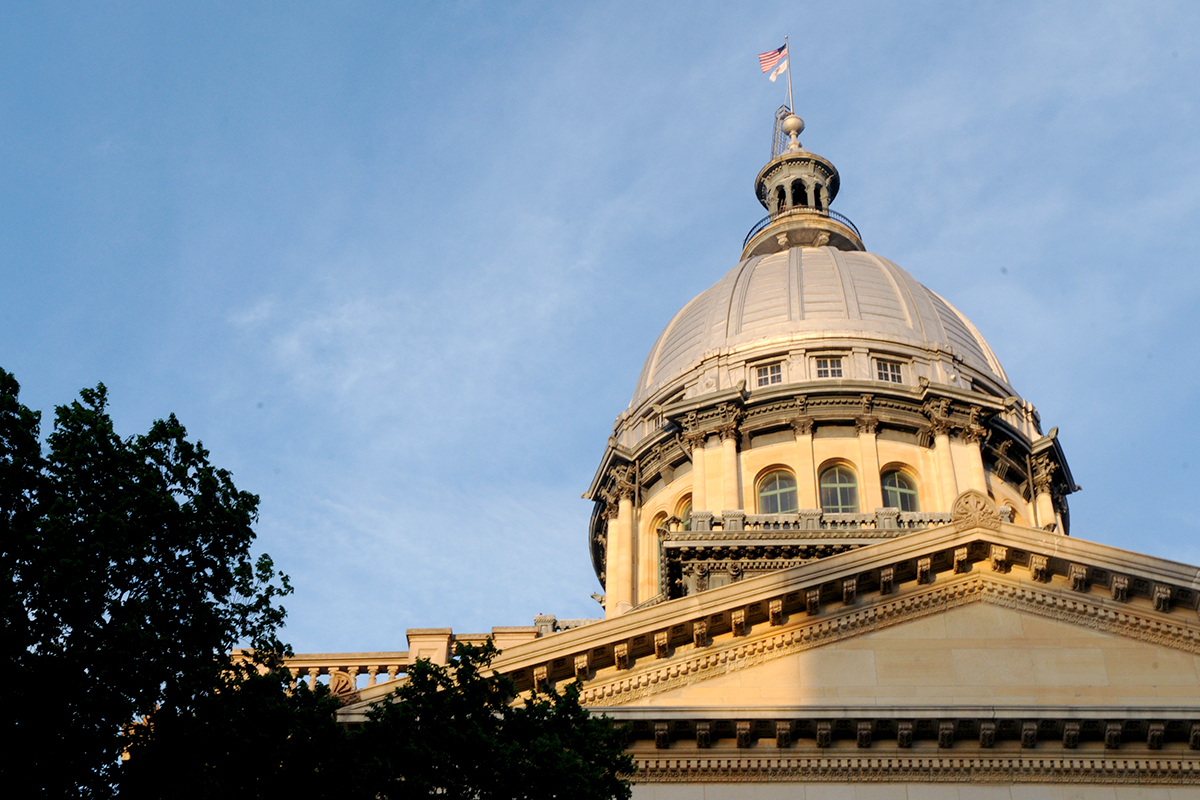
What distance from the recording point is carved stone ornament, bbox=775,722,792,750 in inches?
920

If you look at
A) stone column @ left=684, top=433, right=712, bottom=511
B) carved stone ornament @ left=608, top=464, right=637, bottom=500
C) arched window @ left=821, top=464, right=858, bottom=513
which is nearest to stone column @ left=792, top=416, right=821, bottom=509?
arched window @ left=821, top=464, right=858, bottom=513

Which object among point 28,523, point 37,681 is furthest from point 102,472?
point 37,681

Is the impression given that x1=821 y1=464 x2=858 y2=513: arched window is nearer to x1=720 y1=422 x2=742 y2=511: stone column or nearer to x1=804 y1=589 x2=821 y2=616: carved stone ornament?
x1=720 y1=422 x2=742 y2=511: stone column

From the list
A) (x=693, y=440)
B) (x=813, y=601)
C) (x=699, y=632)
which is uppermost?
(x=693, y=440)

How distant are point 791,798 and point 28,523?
479 inches

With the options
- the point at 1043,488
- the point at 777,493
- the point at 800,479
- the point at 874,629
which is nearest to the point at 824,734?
the point at 874,629

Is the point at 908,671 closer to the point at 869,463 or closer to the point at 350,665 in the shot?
the point at 350,665

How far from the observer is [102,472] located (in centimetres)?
1908

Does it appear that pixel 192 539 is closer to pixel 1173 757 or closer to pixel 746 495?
pixel 1173 757

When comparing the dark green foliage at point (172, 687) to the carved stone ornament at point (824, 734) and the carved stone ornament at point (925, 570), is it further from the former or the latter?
the carved stone ornament at point (925, 570)

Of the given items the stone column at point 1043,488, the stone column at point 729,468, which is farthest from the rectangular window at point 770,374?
the stone column at point 1043,488

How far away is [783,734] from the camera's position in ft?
76.9

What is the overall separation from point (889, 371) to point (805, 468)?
6453 mm

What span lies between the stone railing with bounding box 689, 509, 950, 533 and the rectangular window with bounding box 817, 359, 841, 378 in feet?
34.1
